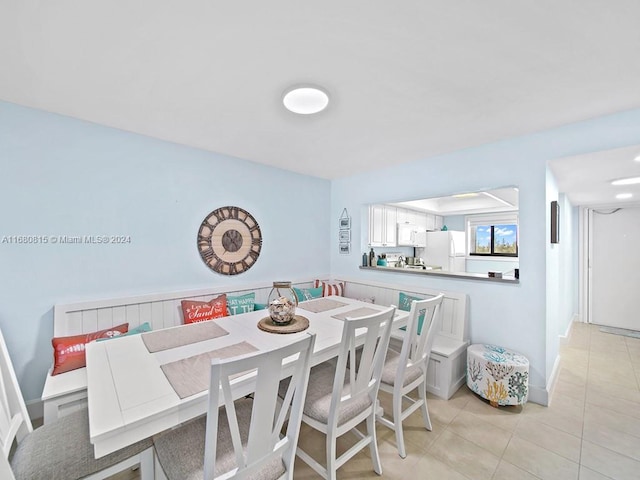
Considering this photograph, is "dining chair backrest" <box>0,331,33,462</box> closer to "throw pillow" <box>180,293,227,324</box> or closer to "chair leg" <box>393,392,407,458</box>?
"throw pillow" <box>180,293,227,324</box>

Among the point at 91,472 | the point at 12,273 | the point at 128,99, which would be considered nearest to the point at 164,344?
the point at 91,472

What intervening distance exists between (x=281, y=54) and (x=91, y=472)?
2068 millimetres

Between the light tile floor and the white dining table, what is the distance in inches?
31.2

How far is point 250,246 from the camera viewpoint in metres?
3.17

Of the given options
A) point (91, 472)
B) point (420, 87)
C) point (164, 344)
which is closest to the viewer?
point (91, 472)

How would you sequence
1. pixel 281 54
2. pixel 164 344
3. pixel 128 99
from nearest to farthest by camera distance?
pixel 281 54 → pixel 164 344 → pixel 128 99

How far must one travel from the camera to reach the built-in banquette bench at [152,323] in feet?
5.19

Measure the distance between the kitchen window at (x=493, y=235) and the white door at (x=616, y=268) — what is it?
108 cm

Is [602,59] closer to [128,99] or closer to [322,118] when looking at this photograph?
[322,118]

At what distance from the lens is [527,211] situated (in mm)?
2342

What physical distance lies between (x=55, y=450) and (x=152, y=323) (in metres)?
1.40

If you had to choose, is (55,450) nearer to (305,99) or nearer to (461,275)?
(305,99)

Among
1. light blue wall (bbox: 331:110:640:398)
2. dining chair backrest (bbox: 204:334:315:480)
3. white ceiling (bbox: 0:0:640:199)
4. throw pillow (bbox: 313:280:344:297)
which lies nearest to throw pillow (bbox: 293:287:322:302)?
throw pillow (bbox: 313:280:344:297)

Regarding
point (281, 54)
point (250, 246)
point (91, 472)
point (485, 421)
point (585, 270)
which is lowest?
point (485, 421)
